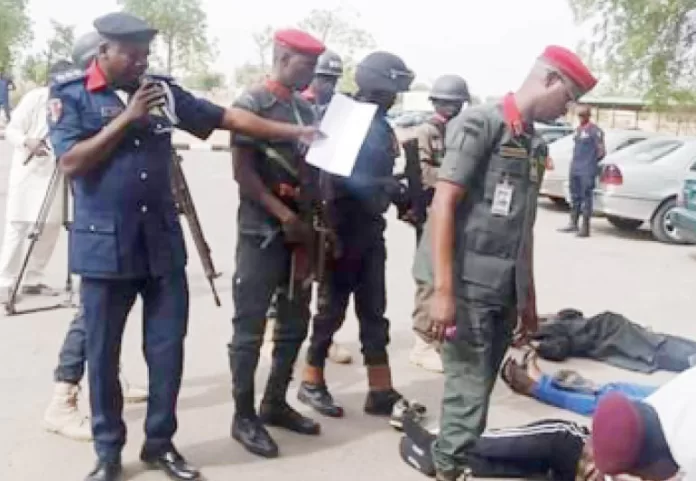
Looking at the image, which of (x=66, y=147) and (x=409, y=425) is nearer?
(x=66, y=147)

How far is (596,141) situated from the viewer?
12.5m

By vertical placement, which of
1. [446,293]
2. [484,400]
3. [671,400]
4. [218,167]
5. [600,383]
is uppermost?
[671,400]

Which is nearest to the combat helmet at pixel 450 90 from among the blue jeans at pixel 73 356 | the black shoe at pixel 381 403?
the black shoe at pixel 381 403

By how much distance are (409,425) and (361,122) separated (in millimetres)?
1412

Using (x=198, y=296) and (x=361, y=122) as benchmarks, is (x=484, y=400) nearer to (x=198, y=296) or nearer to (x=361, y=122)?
(x=361, y=122)

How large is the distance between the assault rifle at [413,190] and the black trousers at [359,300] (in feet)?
2.30

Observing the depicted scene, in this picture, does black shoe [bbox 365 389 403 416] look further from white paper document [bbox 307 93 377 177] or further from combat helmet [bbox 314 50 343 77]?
combat helmet [bbox 314 50 343 77]

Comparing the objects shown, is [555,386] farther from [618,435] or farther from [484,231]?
[618,435]

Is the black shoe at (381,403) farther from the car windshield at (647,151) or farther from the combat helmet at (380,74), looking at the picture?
the car windshield at (647,151)

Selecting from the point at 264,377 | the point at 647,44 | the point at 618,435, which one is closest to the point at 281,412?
the point at 264,377

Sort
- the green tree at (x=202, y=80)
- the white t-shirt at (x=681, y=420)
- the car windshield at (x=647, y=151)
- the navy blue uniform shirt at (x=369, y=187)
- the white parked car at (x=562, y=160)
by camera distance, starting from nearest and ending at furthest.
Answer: the white t-shirt at (x=681, y=420) < the navy blue uniform shirt at (x=369, y=187) < the car windshield at (x=647, y=151) < the white parked car at (x=562, y=160) < the green tree at (x=202, y=80)

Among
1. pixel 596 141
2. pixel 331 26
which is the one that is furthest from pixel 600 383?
pixel 331 26

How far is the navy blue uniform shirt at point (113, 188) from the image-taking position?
3.71 metres

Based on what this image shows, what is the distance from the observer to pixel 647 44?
2030cm
